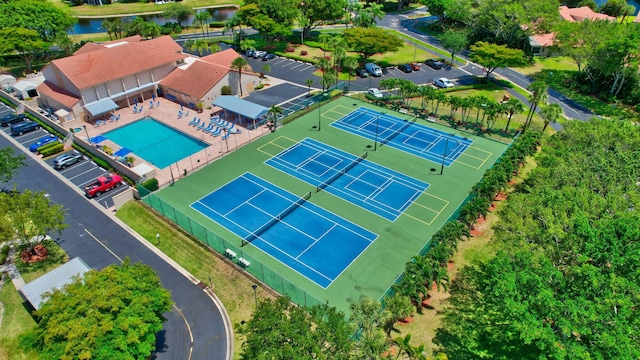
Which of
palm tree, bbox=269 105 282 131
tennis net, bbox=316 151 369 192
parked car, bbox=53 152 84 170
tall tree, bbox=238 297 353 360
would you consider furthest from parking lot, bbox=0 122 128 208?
tall tree, bbox=238 297 353 360

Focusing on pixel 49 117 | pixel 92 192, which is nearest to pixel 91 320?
pixel 92 192

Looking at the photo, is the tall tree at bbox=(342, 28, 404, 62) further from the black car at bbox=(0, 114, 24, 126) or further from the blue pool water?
the black car at bbox=(0, 114, 24, 126)

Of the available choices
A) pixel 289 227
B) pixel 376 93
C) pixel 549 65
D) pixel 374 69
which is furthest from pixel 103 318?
pixel 549 65

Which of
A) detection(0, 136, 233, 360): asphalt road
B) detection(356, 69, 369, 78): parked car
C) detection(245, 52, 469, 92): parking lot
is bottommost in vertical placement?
detection(0, 136, 233, 360): asphalt road

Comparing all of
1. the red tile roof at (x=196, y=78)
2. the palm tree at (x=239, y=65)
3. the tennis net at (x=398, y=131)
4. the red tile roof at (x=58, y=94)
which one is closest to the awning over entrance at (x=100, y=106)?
the red tile roof at (x=58, y=94)

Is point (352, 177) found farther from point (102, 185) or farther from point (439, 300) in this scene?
point (102, 185)

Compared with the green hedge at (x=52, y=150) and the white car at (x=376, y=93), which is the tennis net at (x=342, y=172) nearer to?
the white car at (x=376, y=93)
